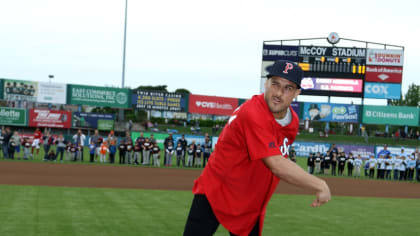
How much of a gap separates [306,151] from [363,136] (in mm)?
10645

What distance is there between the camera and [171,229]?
7.57 metres

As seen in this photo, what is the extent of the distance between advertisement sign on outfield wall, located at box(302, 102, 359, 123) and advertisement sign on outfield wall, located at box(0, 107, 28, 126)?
2555 centimetres

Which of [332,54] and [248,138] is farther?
[332,54]

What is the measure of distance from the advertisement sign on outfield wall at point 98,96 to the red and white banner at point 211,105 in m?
6.33

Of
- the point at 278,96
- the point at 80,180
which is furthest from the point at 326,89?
the point at 278,96

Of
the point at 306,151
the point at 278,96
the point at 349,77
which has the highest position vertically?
the point at 349,77

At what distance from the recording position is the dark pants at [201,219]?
317 cm

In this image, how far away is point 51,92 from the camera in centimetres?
3975

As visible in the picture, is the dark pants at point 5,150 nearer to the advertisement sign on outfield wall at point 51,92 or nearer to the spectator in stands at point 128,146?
the spectator in stands at point 128,146

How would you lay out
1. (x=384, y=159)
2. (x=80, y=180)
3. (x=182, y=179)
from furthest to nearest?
1. (x=384, y=159)
2. (x=182, y=179)
3. (x=80, y=180)

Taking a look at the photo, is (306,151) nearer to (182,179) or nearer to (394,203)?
(182,179)

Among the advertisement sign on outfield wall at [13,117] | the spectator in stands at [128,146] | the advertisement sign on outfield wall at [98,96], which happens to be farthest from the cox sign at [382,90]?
the advertisement sign on outfield wall at [13,117]

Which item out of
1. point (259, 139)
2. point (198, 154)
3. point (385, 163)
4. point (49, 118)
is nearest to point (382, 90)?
point (385, 163)

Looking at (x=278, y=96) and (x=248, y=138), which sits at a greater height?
(x=278, y=96)
